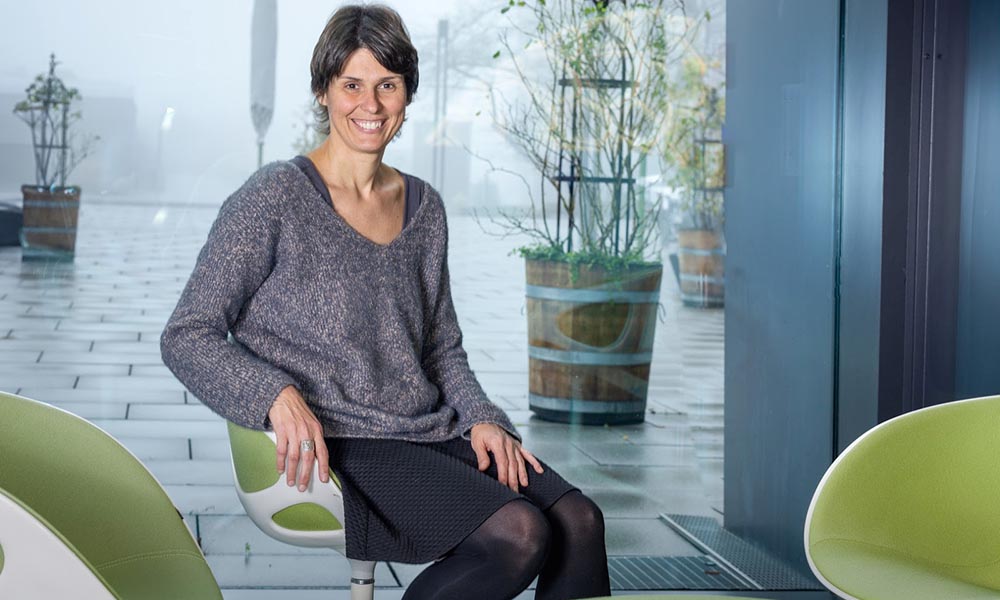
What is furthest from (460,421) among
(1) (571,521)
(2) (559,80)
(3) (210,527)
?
(2) (559,80)

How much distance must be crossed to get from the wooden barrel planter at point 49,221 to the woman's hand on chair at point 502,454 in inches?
67.6

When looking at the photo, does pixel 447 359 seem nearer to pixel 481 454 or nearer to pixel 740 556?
pixel 481 454

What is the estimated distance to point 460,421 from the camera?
85.7 inches

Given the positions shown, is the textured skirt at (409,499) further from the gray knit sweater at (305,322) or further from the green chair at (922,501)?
the green chair at (922,501)

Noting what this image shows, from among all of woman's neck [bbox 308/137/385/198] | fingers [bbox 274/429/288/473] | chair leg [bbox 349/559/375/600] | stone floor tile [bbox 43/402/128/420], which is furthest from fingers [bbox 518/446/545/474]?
stone floor tile [bbox 43/402/128/420]

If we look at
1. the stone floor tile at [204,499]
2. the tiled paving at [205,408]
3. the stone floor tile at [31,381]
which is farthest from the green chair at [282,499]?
the stone floor tile at [31,381]

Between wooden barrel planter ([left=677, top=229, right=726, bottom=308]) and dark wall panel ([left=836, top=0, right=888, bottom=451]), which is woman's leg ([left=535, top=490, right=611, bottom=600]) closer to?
dark wall panel ([left=836, top=0, right=888, bottom=451])

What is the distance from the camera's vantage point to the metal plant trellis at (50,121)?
10.8 feet

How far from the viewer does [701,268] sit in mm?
3615

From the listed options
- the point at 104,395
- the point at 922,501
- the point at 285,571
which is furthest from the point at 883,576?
the point at 104,395

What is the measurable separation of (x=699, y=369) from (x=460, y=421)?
1.60 metres

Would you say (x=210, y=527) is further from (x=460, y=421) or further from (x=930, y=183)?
(x=930, y=183)

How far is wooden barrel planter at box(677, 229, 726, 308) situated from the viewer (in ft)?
11.8

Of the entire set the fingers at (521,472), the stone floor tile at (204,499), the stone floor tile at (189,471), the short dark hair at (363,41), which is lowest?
the stone floor tile at (204,499)
